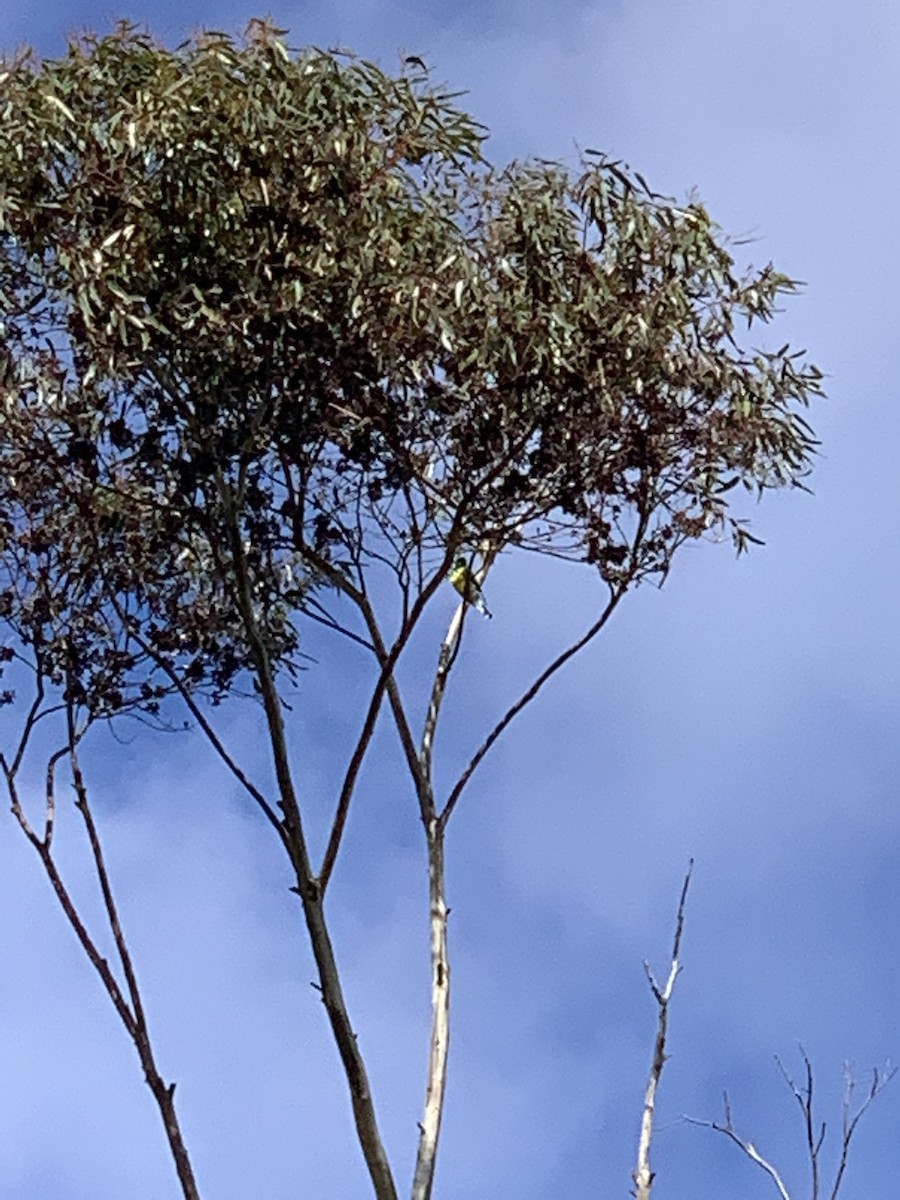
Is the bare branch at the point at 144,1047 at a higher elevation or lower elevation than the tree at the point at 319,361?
lower

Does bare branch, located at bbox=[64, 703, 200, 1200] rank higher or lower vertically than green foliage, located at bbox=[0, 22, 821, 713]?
lower

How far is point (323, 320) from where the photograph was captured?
19.2ft

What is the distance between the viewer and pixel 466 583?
7.01 m

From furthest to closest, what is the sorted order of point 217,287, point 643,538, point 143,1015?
point 643,538 → point 143,1015 → point 217,287

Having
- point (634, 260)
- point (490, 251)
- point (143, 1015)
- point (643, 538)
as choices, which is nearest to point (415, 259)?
point (490, 251)

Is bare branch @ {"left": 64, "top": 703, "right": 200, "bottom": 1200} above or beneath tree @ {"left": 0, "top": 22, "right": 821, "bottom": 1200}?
beneath

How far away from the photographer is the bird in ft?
22.6

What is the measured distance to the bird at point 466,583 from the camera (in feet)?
22.6

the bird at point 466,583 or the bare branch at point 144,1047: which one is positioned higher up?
the bird at point 466,583

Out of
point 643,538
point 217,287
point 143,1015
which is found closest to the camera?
point 217,287

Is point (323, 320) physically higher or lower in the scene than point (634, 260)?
lower

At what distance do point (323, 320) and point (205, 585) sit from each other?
1.48 meters

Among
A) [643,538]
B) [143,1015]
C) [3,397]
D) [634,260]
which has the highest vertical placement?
[634,260]

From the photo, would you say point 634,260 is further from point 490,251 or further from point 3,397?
point 3,397
